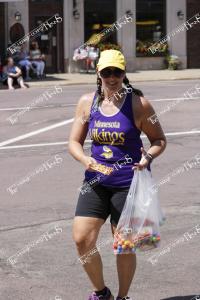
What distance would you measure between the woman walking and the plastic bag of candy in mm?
102

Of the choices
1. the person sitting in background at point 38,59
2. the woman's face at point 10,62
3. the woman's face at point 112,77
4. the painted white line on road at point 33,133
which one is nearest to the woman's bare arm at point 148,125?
the woman's face at point 112,77

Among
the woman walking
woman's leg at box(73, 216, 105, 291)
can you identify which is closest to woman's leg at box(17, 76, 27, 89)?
the woman walking

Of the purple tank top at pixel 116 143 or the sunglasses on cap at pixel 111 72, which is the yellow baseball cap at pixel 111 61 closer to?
the sunglasses on cap at pixel 111 72

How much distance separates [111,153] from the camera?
519 centimetres

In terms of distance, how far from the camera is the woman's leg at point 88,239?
5.14 m

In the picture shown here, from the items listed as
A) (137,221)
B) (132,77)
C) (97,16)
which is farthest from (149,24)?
(137,221)

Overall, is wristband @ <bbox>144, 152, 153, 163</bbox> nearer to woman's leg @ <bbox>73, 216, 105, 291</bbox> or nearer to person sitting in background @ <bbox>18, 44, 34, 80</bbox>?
woman's leg @ <bbox>73, 216, 105, 291</bbox>

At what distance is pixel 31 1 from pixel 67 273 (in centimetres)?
2684

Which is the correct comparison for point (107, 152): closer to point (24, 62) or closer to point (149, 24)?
point (24, 62)

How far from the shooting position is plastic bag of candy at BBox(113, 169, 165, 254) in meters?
5.07

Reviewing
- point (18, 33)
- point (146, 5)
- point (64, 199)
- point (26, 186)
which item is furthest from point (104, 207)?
point (146, 5)

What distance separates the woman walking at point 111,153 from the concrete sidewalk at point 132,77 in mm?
21584

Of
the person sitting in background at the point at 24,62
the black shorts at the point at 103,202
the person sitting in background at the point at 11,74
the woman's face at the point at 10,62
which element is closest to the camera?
the black shorts at the point at 103,202

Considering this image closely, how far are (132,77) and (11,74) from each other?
6.09m
